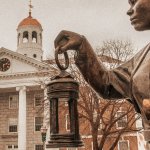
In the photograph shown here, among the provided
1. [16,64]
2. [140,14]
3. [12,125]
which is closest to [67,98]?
[140,14]

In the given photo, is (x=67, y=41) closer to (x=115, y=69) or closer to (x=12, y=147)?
(x=115, y=69)

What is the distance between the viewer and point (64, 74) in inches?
83.4

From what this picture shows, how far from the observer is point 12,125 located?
1918 inches

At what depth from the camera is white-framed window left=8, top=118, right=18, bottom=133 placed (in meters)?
48.5

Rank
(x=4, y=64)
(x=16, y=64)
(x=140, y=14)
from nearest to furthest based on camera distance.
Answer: (x=140, y=14) < (x=16, y=64) < (x=4, y=64)

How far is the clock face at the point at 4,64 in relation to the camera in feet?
161

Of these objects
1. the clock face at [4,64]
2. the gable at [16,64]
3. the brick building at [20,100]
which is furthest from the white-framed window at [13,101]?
the clock face at [4,64]

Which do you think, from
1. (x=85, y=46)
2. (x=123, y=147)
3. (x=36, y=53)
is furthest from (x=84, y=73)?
(x=36, y=53)

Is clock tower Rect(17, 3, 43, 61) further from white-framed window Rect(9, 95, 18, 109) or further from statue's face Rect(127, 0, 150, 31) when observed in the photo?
statue's face Rect(127, 0, 150, 31)

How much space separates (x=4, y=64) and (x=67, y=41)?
48307 mm

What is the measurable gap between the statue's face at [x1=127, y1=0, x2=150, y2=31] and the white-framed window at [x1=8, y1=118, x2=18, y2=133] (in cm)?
4809

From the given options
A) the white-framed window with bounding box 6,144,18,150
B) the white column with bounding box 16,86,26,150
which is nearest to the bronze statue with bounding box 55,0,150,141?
the white column with bounding box 16,86,26,150

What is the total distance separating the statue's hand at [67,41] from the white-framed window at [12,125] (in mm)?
47773

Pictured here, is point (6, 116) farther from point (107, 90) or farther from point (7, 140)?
point (107, 90)
